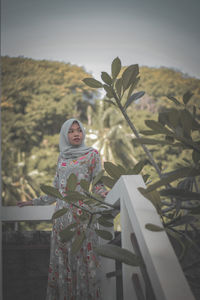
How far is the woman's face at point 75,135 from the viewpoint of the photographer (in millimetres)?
1859

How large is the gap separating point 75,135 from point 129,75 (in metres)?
1.28

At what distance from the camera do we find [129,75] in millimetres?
615

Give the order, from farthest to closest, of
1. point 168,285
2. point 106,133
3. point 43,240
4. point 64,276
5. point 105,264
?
point 106,133, point 43,240, point 64,276, point 105,264, point 168,285

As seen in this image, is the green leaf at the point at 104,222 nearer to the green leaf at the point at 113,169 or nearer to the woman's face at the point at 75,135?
the green leaf at the point at 113,169

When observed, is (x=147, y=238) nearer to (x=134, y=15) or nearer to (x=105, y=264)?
(x=105, y=264)

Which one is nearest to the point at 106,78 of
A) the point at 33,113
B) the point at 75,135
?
the point at 75,135

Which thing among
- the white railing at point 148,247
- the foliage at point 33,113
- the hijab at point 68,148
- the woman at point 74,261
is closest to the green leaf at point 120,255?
the white railing at point 148,247

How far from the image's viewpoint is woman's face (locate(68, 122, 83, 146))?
73.2 inches

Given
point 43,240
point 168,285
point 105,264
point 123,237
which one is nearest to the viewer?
point 168,285

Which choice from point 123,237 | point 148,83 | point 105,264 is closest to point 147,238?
point 123,237

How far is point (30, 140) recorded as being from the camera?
7379mm

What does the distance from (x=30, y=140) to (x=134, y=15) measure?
4.05m

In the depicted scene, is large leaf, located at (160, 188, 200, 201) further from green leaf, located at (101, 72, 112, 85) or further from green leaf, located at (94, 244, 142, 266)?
green leaf, located at (101, 72, 112, 85)

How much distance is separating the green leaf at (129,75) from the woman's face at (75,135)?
1251 mm
